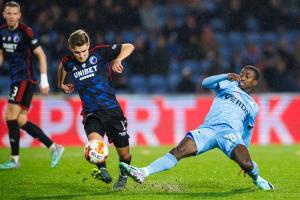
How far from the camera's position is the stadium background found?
16.7 metres

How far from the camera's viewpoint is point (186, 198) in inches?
303

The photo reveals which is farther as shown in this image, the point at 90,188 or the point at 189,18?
the point at 189,18

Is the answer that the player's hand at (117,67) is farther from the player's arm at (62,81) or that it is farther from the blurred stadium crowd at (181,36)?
the blurred stadium crowd at (181,36)

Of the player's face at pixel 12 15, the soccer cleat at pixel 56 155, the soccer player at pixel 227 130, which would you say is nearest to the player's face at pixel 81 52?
the soccer player at pixel 227 130

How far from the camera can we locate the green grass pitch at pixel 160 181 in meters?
8.05

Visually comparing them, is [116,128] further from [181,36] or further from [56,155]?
[181,36]

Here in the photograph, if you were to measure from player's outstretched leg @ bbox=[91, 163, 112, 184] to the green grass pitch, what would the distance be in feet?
0.52

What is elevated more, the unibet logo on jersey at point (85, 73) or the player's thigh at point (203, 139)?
the unibet logo on jersey at point (85, 73)

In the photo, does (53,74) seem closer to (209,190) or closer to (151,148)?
(151,148)

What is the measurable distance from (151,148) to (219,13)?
5775 mm

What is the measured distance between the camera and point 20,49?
36.3ft

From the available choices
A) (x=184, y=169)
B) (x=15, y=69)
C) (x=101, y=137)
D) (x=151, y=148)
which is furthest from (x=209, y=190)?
(x=151, y=148)

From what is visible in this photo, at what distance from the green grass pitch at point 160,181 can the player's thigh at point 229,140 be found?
523mm

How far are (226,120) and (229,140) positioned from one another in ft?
0.97
